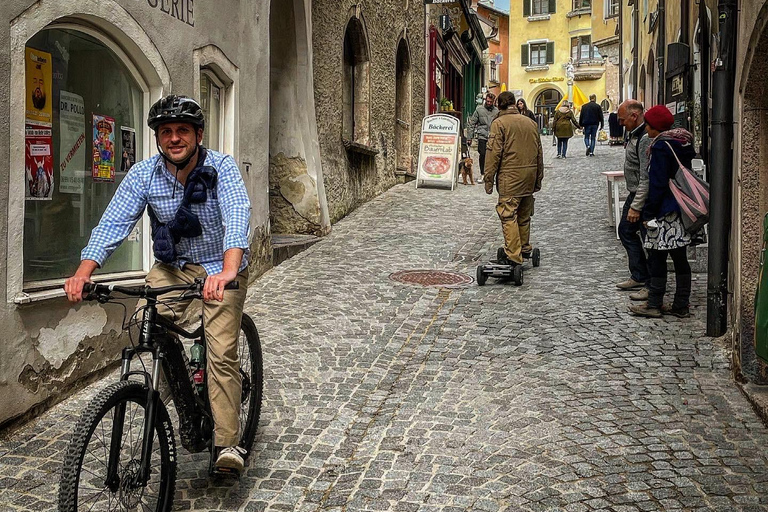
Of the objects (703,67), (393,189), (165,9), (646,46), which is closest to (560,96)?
(646,46)

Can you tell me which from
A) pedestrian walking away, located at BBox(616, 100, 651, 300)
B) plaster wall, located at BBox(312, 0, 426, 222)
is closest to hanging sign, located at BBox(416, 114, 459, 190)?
plaster wall, located at BBox(312, 0, 426, 222)

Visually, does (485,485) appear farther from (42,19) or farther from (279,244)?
(279,244)

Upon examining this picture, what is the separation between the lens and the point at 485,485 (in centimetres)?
407

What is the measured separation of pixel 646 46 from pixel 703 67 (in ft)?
42.3

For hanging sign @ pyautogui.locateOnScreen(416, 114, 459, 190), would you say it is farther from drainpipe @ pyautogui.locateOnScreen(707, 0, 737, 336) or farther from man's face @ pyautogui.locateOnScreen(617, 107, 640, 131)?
drainpipe @ pyautogui.locateOnScreen(707, 0, 737, 336)

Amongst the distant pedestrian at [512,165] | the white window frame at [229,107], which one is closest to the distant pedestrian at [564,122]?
the distant pedestrian at [512,165]

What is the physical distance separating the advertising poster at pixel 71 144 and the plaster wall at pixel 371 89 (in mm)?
6053

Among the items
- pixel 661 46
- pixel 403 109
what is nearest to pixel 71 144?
pixel 403 109

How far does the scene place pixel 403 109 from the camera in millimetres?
18047

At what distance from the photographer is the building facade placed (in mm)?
4906

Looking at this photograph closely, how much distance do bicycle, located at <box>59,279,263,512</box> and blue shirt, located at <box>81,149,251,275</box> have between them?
0.93 feet

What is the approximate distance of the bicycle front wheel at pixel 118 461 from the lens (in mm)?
2996

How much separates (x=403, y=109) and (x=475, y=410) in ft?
44.4

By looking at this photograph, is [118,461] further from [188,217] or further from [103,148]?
[103,148]
